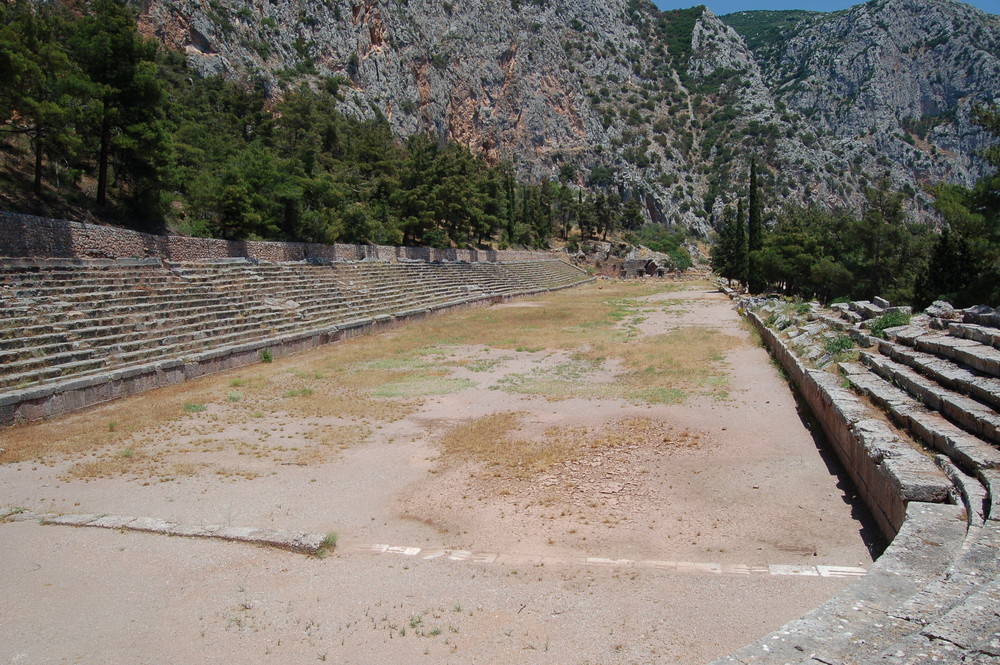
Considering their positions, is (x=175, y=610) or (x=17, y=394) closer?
(x=175, y=610)

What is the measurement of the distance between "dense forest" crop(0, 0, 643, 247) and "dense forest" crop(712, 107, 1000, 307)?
23676 mm

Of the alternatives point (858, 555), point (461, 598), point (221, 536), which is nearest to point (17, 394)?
point (221, 536)

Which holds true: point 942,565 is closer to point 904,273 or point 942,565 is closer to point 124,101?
point 124,101

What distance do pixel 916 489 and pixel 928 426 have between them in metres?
2.04

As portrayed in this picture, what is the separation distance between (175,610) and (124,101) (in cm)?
2076

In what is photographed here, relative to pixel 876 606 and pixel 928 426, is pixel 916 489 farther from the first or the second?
pixel 876 606

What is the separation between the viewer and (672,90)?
140 metres

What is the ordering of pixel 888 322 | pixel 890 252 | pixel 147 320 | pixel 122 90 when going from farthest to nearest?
1. pixel 890 252
2. pixel 122 90
3. pixel 147 320
4. pixel 888 322

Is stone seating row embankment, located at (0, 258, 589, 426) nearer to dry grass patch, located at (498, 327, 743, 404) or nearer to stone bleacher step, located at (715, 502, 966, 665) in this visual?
dry grass patch, located at (498, 327, 743, 404)

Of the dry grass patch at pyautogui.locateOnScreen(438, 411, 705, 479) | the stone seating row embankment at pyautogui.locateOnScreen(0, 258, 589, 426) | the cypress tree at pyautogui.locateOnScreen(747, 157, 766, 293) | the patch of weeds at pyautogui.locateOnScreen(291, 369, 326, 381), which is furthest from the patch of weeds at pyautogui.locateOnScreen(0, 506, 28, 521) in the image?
the cypress tree at pyautogui.locateOnScreen(747, 157, 766, 293)

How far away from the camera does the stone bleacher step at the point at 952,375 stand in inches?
275

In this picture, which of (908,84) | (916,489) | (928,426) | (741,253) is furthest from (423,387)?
(908,84)

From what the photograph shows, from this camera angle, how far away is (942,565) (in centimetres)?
423

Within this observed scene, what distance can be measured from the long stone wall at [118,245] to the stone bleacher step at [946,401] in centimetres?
1897
